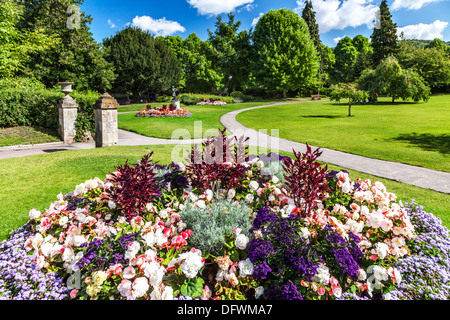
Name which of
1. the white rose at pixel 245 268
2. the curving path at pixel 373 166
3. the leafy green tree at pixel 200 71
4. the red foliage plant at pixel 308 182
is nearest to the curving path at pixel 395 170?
the curving path at pixel 373 166

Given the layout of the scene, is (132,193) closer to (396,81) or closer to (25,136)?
(25,136)

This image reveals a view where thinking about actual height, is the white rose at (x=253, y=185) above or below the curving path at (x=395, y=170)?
above

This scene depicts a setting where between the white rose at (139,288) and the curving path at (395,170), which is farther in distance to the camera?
the curving path at (395,170)

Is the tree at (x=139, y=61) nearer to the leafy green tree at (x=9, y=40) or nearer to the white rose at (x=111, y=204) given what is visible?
the leafy green tree at (x=9, y=40)

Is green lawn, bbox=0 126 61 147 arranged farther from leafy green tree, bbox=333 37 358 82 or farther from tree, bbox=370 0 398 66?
leafy green tree, bbox=333 37 358 82

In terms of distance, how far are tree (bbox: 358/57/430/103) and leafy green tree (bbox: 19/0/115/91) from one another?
28.4 meters

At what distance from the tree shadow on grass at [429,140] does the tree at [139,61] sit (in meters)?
30.3

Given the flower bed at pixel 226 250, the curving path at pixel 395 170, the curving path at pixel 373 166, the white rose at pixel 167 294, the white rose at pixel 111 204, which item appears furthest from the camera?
the curving path at pixel 373 166

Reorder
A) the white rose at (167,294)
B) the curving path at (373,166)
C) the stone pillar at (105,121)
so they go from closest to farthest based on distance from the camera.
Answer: the white rose at (167,294), the curving path at (373,166), the stone pillar at (105,121)

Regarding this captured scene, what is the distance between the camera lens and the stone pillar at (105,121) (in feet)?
30.8

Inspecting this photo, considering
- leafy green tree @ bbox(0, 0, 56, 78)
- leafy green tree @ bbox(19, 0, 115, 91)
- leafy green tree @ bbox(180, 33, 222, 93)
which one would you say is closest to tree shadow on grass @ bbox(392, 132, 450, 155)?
leafy green tree @ bbox(0, 0, 56, 78)

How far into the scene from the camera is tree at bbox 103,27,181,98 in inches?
1289

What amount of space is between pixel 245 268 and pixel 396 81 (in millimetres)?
34001

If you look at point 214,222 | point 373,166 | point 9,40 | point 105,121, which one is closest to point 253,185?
point 214,222
